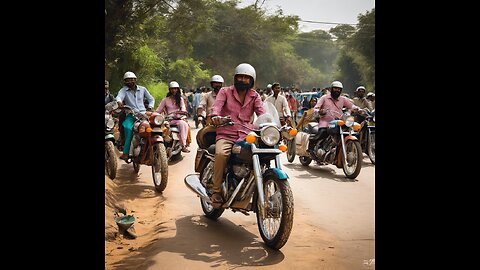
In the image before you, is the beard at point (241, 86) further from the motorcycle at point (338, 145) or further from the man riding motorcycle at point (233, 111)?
the motorcycle at point (338, 145)

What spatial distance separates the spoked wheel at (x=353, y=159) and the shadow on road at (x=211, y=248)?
3.10 metres

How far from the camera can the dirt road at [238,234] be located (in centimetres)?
368

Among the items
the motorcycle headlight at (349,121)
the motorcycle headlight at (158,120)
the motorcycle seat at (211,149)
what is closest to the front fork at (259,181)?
the motorcycle seat at (211,149)

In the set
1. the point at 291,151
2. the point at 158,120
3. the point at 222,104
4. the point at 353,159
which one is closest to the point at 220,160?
the point at 222,104

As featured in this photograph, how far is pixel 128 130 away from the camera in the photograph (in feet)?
23.7

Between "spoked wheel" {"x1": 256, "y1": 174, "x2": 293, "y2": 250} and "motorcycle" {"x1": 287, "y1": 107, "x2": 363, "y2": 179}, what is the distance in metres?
3.50

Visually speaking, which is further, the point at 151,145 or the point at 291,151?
the point at 291,151

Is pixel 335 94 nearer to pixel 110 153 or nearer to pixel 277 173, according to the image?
pixel 110 153

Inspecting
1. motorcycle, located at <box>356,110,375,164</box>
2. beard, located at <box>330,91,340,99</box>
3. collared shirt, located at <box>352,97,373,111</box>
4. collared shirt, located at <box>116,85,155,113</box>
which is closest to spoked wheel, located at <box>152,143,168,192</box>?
collared shirt, located at <box>116,85,155,113</box>

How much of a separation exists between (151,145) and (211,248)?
10.2ft
